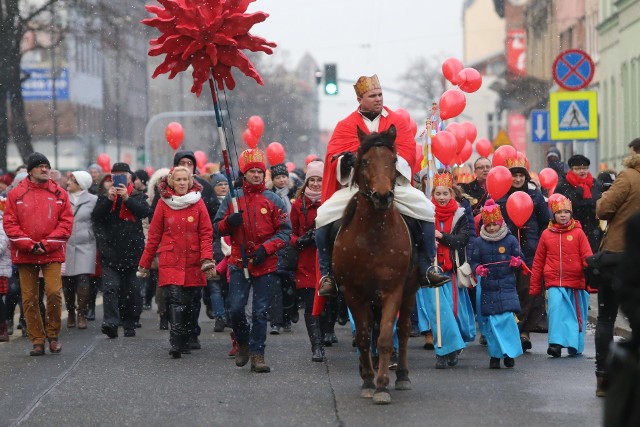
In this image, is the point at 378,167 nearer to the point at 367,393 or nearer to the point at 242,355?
the point at 367,393

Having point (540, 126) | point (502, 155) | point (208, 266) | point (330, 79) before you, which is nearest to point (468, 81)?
point (502, 155)

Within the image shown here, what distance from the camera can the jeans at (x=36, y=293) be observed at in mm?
15211

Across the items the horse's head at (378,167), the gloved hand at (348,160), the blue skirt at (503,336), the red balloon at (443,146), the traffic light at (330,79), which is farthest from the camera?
the traffic light at (330,79)

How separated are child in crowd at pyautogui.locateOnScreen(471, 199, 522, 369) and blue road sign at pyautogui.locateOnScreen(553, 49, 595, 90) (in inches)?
299

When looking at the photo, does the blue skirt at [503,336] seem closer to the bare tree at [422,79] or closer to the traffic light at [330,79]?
the traffic light at [330,79]

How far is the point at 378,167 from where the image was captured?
1098 centimetres

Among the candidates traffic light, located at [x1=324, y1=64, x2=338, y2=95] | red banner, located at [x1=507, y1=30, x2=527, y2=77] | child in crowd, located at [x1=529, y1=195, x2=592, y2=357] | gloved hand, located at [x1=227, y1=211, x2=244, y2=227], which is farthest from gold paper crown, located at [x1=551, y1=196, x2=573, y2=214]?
Answer: red banner, located at [x1=507, y1=30, x2=527, y2=77]

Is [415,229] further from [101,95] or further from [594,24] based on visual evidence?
[101,95]

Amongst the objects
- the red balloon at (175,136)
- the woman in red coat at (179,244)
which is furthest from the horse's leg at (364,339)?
the red balloon at (175,136)

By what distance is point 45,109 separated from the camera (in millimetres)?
82625

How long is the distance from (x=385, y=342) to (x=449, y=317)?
2671 mm

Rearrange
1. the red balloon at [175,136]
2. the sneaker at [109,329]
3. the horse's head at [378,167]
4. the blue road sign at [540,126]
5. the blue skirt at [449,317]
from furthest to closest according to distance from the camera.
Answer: the red balloon at [175,136], the blue road sign at [540,126], the sneaker at [109,329], the blue skirt at [449,317], the horse's head at [378,167]

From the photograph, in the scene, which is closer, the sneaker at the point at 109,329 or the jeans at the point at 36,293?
the jeans at the point at 36,293

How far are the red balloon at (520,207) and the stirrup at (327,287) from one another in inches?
184
